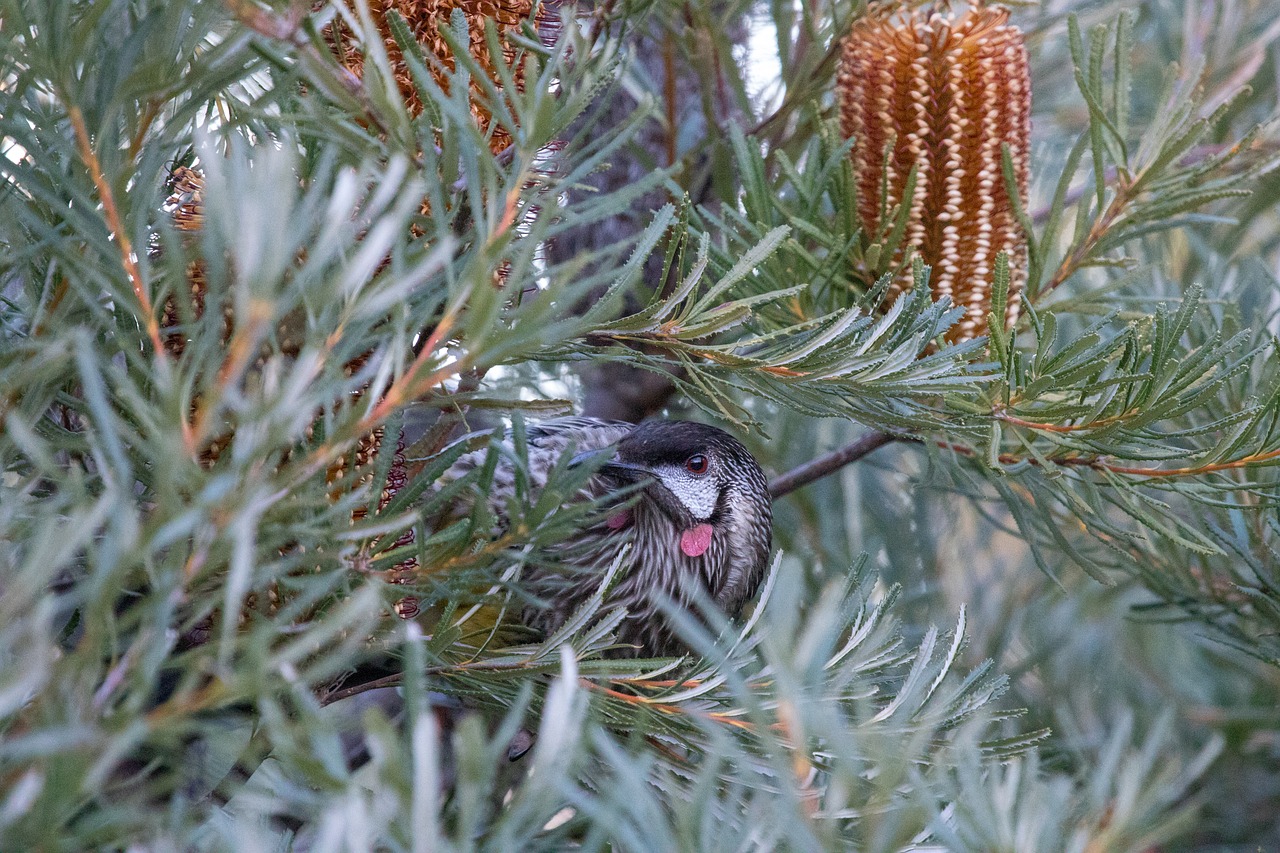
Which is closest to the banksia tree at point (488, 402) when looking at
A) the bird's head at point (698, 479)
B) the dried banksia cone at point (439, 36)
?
the dried banksia cone at point (439, 36)

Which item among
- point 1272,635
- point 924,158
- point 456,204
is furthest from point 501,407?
point 1272,635

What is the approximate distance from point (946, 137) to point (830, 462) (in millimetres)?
Answer: 291

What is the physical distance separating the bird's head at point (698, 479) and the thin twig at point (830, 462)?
0.09 feet

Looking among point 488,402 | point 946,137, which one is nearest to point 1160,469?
point 946,137

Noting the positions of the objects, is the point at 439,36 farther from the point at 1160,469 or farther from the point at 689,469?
the point at 689,469

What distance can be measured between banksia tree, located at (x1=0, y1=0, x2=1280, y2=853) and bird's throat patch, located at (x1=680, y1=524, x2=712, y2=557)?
5.3 inches

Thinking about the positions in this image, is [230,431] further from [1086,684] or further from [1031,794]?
[1086,684]

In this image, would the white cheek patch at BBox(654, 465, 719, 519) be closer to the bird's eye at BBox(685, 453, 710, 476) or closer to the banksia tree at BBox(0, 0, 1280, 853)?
the bird's eye at BBox(685, 453, 710, 476)

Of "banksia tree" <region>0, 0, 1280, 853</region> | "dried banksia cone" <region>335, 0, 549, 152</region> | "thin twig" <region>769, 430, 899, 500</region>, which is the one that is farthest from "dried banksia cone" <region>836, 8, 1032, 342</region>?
"dried banksia cone" <region>335, 0, 549, 152</region>

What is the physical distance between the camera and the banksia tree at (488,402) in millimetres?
277

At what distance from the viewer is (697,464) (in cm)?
98

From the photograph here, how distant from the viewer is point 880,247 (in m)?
0.69

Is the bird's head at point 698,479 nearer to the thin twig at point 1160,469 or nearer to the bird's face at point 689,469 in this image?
the bird's face at point 689,469

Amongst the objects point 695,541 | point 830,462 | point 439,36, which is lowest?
point 695,541
